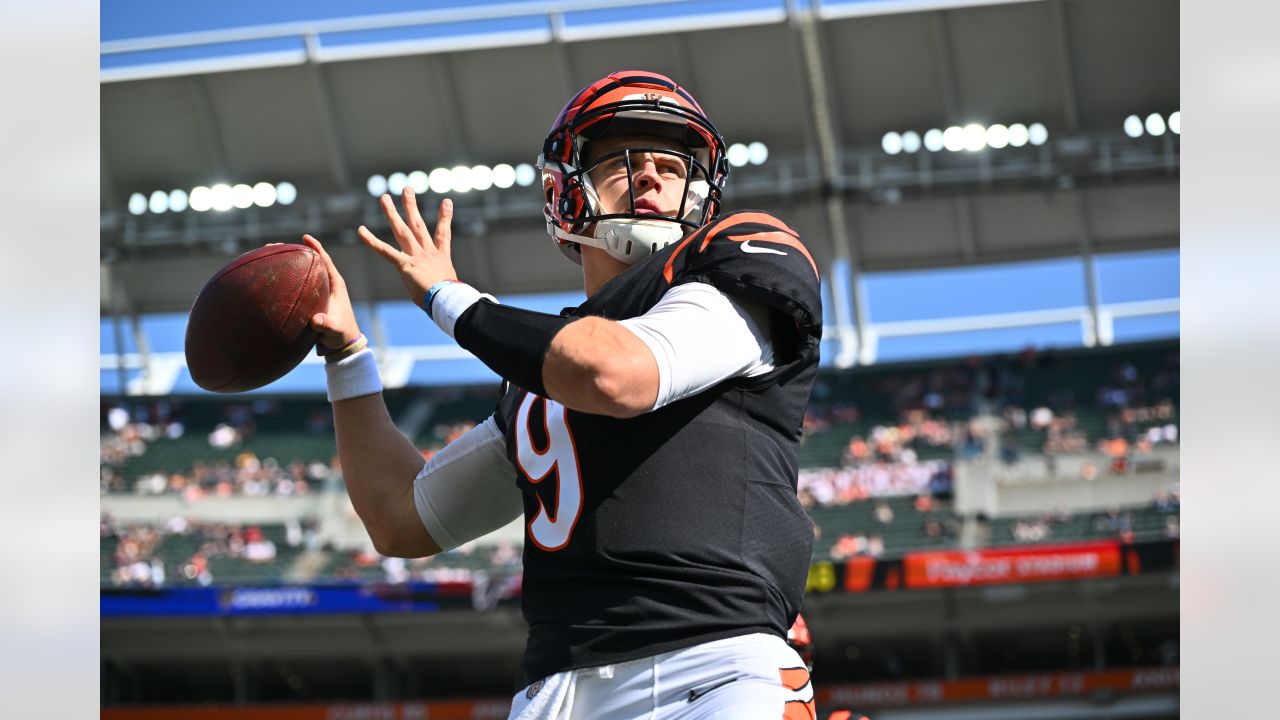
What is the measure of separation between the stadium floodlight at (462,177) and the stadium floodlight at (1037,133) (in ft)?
27.7

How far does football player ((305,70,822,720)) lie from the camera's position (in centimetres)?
172

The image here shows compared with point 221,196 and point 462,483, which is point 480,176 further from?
point 462,483

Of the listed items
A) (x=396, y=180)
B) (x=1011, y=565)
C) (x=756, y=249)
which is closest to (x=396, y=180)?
(x=396, y=180)

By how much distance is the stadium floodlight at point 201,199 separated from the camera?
1984cm

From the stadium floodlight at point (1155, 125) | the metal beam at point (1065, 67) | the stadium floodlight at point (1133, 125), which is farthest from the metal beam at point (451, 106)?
the stadium floodlight at point (1155, 125)

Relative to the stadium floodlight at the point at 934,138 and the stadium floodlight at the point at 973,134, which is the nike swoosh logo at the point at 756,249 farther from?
the stadium floodlight at the point at 934,138

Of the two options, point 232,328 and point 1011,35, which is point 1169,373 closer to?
point 1011,35

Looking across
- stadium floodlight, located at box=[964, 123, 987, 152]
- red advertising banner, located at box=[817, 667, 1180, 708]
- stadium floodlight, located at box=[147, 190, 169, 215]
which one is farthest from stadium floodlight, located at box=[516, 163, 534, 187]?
red advertising banner, located at box=[817, 667, 1180, 708]

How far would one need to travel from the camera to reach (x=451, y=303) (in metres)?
1.88

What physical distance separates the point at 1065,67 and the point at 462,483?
58.8ft

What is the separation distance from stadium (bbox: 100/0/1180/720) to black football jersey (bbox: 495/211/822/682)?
13688 mm

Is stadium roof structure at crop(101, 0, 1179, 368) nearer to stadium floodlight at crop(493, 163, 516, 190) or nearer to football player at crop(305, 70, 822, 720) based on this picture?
stadium floodlight at crop(493, 163, 516, 190)

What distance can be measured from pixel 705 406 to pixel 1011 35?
17.7 meters
